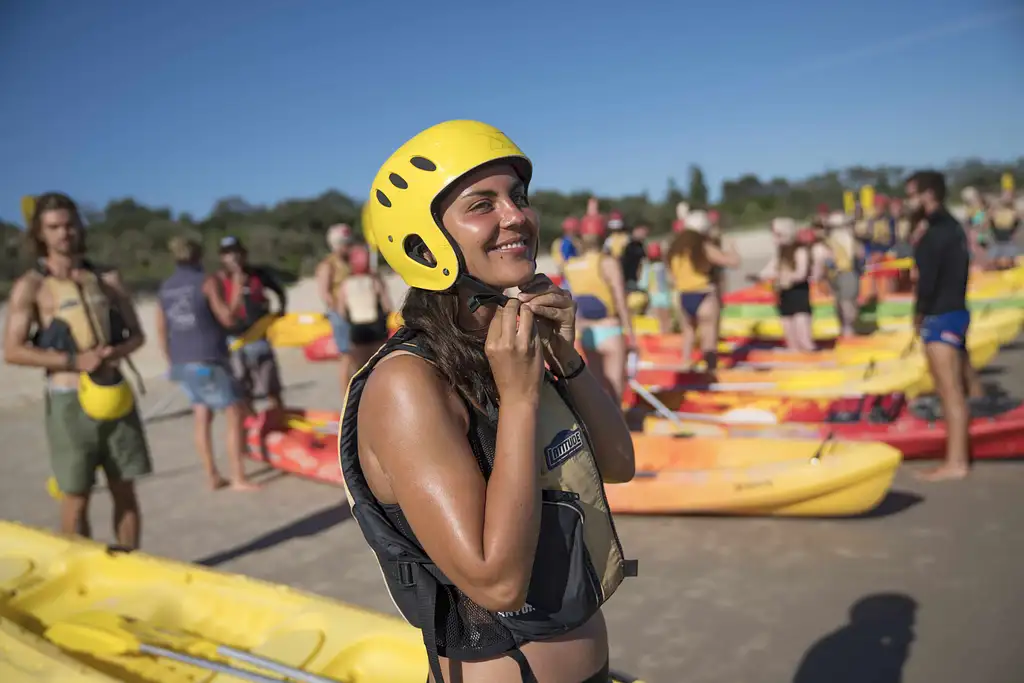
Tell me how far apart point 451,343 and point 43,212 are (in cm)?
326

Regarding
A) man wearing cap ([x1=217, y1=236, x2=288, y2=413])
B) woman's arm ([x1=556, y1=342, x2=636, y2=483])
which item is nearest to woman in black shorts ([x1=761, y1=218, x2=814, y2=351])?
man wearing cap ([x1=217, y1=236, x2=288, y2=413])

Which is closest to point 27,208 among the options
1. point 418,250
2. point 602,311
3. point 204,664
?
point 204,664

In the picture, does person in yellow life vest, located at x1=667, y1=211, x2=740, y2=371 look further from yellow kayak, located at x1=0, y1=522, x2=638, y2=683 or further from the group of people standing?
yellow kayak, located at x1=0, y1=522, x2=638, y2=683

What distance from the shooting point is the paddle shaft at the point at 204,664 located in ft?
8.51

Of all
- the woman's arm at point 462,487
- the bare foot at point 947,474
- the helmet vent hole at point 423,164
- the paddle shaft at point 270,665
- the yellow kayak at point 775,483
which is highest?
the helmet vent hole at point 423,164

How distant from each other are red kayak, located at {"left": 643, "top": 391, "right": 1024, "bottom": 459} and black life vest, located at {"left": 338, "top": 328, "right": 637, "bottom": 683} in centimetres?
450

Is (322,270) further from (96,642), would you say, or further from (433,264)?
(433,264)

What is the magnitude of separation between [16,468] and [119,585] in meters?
5.80

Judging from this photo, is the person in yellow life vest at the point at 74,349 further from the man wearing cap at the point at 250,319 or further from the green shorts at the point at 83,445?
the man wearing cap at the point at 250,319

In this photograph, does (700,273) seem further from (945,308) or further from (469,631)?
(469,631)

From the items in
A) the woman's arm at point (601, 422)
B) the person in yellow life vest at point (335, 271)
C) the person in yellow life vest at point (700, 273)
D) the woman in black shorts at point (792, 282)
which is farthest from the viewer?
the woman in black shorts at point (792, 282)

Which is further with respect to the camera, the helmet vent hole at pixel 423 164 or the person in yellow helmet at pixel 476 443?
the helmet vent hole at pixel 423 164

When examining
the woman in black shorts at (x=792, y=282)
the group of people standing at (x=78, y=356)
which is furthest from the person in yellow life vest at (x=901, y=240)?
the group of people standing at (x=78, y=356)

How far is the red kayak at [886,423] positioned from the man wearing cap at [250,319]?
4032 mm
